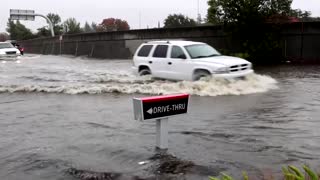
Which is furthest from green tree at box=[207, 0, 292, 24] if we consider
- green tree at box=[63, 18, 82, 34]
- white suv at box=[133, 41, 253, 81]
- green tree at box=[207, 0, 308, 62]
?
green tree at box=[63, 18, 82, 34]

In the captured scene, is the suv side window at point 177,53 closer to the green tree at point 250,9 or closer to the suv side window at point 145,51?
the suv side window at point 145,51

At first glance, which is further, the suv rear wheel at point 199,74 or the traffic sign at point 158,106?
the suv rear wheel at point 199,74

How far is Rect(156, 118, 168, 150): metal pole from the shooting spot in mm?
7480

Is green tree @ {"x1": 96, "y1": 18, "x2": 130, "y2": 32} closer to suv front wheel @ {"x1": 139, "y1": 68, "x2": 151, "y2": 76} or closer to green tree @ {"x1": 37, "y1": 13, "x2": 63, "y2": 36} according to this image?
green tree @ {"x1": 37, "y1": 13, "x2": 63, "y2": 36}

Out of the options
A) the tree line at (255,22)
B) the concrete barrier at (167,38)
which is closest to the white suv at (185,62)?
the tree line at (255,22)

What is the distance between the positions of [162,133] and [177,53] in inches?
351

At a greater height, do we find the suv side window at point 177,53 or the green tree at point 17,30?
the green tree at point 17,30

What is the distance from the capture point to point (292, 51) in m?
25.8

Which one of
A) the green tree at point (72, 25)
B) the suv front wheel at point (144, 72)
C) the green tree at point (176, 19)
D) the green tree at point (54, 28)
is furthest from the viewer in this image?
the green tree at point (72, 25)

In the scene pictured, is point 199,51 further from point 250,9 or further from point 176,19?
point 176,19

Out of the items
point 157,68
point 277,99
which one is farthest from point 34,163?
point 157,68

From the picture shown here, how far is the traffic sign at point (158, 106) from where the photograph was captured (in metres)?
7.00

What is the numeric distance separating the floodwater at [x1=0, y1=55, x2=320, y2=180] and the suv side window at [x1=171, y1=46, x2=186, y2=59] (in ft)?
3.24

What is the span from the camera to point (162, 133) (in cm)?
755
